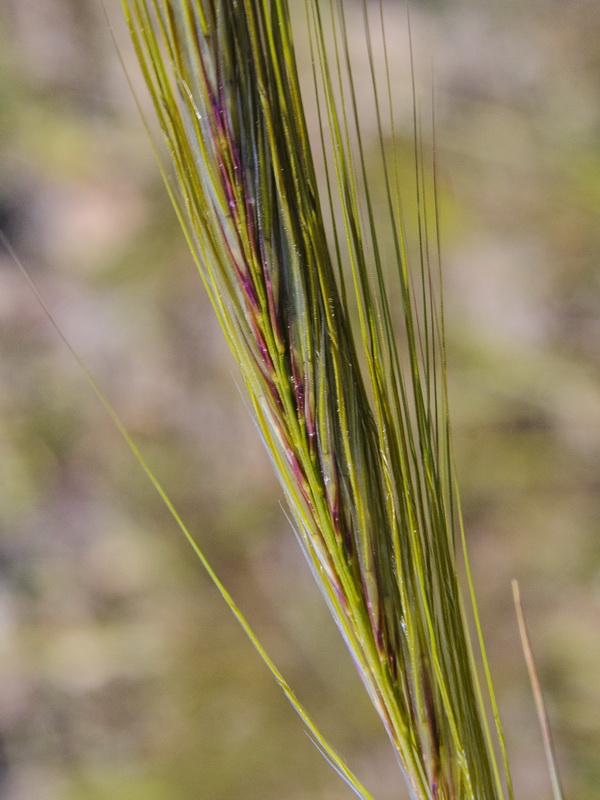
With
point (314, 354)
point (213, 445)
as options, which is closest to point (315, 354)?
point (314, 354)

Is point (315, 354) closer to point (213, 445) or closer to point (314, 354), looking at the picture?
point (314, 354)

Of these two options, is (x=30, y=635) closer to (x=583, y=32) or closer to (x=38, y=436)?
(x=38, y=436)

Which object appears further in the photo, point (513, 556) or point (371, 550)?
point (513, 556)

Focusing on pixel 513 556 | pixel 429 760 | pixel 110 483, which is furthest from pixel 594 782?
pixel 110 483

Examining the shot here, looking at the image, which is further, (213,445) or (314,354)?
(213,445)

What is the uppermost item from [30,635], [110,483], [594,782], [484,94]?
[484,94]

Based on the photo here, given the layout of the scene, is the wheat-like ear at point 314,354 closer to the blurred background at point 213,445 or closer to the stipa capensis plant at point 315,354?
the stipa capensis plant at point 315,354
